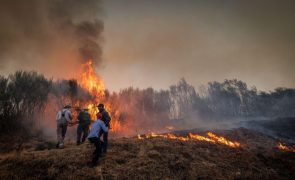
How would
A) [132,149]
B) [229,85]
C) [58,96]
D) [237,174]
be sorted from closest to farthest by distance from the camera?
[237,174], [132,149], [58,96], [229,85]

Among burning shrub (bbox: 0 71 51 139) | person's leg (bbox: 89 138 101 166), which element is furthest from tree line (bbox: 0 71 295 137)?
person's leg (bbox: 89 138 101 166)


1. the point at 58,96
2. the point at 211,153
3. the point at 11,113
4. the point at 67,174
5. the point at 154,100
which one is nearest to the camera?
the point at 67,174

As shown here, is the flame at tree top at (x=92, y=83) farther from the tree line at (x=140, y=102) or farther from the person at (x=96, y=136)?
the person at (x=96, y=136)

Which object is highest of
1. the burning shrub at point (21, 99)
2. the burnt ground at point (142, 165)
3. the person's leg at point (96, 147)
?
the burning shrub at point (21, 99)

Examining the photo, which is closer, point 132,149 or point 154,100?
point 132,149

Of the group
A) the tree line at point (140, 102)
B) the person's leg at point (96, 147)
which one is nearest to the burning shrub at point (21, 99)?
the tree line at point (140, 102)

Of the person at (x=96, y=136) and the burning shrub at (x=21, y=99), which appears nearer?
the person at (x=96, y=136)

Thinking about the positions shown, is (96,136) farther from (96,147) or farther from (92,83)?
(92,83)

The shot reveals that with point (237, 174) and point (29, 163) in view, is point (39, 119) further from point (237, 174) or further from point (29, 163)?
point (237, 174)

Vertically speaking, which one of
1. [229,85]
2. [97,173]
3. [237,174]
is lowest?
[237,174]

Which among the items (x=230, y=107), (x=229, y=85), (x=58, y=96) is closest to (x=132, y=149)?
(x=58, y=96)

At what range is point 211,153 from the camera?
12.3 metres

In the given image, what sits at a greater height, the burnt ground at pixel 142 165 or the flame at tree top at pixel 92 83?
the flame at tree top at pixel 92 83

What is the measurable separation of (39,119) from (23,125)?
3524 mm
